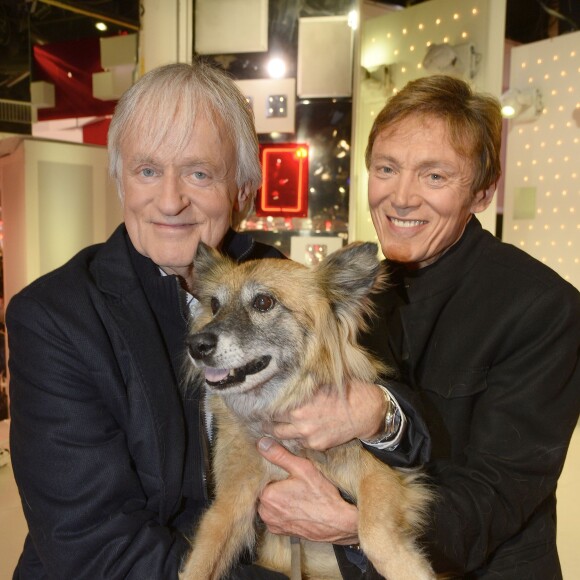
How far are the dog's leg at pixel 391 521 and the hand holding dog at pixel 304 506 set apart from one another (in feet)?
0.18

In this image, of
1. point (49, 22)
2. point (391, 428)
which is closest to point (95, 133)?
point (49, 22)

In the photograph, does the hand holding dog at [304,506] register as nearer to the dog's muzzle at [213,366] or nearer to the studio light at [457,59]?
the dog's muzzle at [213,366]

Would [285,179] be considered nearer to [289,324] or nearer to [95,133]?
[95,133]

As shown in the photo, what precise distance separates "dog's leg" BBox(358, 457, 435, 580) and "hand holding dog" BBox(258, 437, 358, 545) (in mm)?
55

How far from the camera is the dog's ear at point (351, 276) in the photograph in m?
1.63

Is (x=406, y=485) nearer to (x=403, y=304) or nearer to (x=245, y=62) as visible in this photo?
(x=403, y=304)

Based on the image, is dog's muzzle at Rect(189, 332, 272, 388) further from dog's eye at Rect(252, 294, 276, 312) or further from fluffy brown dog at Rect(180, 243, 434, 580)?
dog's eye at Rect(252, 294, 276, 312)

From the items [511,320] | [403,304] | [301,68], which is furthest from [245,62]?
Answer: [511,320]

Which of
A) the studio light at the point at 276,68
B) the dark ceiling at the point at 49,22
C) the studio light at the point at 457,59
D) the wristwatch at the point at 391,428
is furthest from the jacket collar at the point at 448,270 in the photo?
the studio light at the point at 457,59

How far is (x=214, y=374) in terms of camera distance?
1569 millimetres

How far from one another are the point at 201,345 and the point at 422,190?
2.76ft

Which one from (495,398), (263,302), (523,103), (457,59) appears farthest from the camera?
A: (523,103)

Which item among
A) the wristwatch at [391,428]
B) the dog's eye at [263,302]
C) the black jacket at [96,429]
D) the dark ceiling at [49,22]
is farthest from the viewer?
the dark ceiling at [49,22]

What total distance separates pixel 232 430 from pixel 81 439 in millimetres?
491
